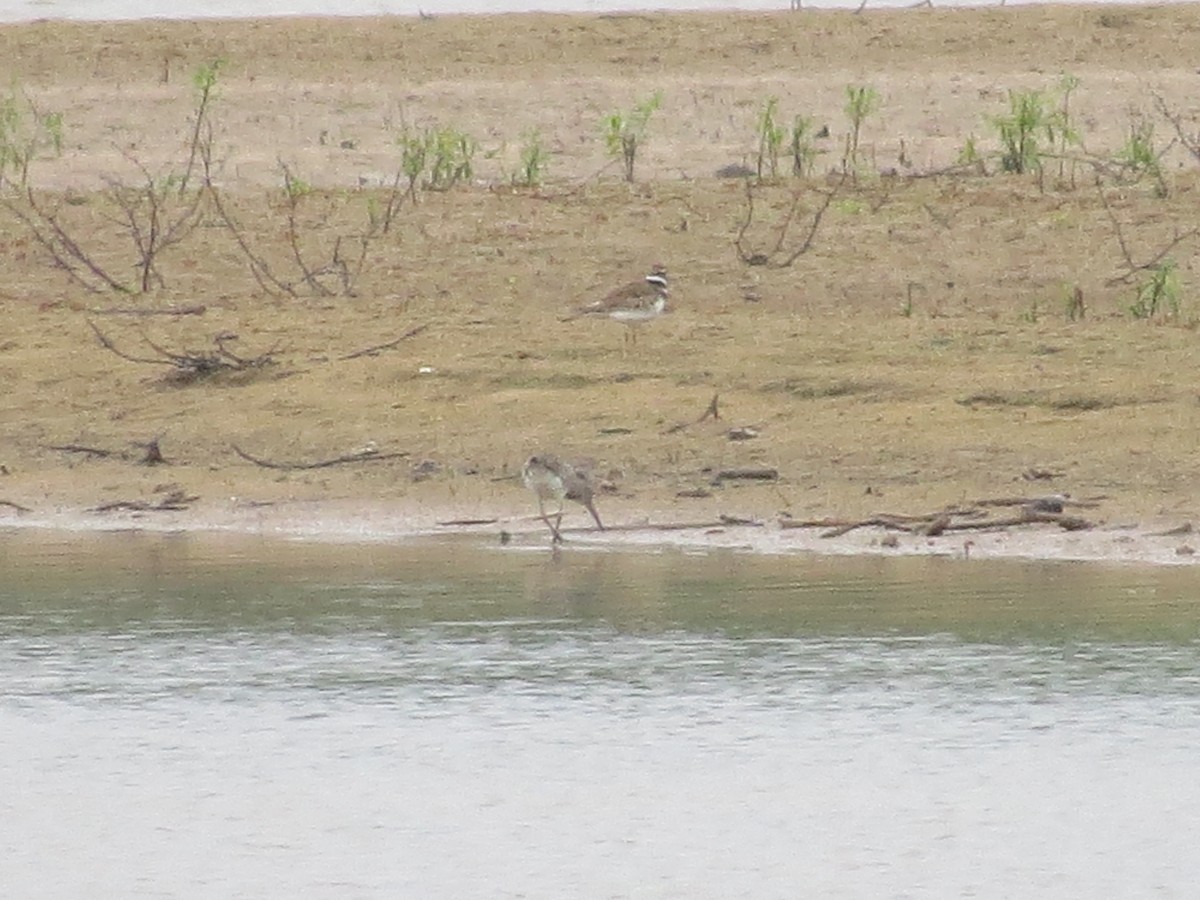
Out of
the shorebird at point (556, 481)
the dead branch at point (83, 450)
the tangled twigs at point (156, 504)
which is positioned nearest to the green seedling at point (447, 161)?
the dead branch at point (83, 450)

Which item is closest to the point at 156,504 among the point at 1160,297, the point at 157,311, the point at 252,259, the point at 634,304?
the point at 634,304

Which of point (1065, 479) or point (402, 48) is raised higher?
point (402, 48)

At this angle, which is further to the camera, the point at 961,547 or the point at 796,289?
the point at 796,289

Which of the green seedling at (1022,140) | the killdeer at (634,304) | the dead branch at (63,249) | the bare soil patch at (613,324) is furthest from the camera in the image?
the green seedling at (1022,140)

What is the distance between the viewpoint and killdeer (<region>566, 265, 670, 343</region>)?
12.4 meters

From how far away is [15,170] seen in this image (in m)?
17.1

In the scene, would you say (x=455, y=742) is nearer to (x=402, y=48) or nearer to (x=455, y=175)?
(x=455, y=175)

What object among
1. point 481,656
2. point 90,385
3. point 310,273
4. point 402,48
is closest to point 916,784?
point 481,656

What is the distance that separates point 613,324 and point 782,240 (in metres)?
1.56

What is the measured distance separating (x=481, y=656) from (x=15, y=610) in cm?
172

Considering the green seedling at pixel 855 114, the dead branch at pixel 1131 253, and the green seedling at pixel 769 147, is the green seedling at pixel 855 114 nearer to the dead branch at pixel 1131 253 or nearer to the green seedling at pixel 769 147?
the green seedling at pixel 769 147

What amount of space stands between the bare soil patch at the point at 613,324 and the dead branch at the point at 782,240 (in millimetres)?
75

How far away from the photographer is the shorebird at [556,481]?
33.9ft

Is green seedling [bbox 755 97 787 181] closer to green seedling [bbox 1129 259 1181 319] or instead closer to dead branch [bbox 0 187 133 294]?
green seedling [bbox 1129 259 1181 319]
